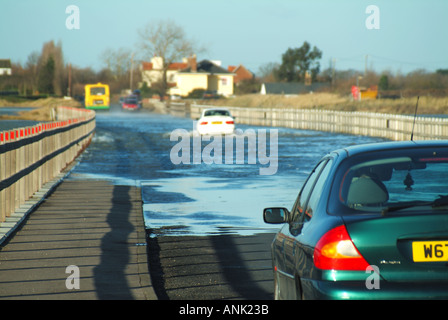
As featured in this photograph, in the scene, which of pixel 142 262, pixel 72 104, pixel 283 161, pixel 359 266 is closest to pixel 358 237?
pixel 359 266

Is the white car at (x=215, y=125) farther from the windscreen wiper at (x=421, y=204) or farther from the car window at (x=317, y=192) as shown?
the windscreen wiper at (x=421, y=204)

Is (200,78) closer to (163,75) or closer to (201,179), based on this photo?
(163,75)

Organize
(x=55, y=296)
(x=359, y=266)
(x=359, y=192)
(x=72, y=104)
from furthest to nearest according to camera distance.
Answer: (x=72, y=104) → (x=55, y=296) → (x=359, y=192) → (x=359, y=266)

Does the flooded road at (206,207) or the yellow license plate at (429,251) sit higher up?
the yellow license plate at (429,251)

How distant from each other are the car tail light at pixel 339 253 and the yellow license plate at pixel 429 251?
30 cm

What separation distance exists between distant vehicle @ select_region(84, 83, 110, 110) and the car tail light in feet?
295

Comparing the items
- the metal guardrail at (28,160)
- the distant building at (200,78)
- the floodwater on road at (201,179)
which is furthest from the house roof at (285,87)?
Result: the metal guardrail at (28,160)

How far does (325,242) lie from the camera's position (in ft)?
15.5

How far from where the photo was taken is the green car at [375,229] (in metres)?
4.57

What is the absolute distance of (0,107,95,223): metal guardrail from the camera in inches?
454

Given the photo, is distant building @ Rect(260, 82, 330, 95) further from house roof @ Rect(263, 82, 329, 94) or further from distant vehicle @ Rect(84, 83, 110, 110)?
distant vehicle @ Rect(84, 83, 110, 110)

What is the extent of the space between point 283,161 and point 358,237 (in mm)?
20803

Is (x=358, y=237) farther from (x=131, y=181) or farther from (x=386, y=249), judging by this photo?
(x=131, y=181)

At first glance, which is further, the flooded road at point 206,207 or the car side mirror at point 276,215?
the flooded road at point 206,207
